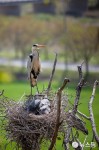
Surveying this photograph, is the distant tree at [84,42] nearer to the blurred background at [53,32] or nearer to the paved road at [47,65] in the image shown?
the blurred background at [53,32]

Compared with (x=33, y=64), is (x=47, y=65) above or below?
below

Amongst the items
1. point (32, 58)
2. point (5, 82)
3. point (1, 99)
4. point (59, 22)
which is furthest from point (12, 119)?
point (59, 22)

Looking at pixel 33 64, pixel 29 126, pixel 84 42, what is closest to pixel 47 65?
pixel 84 42

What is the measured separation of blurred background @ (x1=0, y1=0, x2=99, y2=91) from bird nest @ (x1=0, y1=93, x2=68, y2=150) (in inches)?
110

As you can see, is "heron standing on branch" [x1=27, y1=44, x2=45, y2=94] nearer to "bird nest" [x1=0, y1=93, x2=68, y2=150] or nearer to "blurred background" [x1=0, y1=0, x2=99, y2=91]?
"bird nest" [x1=0, y1=93, x2=68, y2=150]

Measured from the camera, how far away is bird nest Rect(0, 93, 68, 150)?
3.08 meters

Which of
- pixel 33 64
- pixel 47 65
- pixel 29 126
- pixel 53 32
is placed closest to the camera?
pixel 29 126

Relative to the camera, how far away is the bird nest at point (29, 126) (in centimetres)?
308

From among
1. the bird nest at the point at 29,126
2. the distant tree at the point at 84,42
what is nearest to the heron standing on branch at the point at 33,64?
the bird nest at the point at 29,126

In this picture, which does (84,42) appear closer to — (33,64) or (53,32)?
(53,32)

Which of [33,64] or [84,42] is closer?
[33,64]

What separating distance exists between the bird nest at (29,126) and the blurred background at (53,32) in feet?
9.21

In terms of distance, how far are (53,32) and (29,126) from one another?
3174 mm

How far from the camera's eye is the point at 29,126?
3.10m
